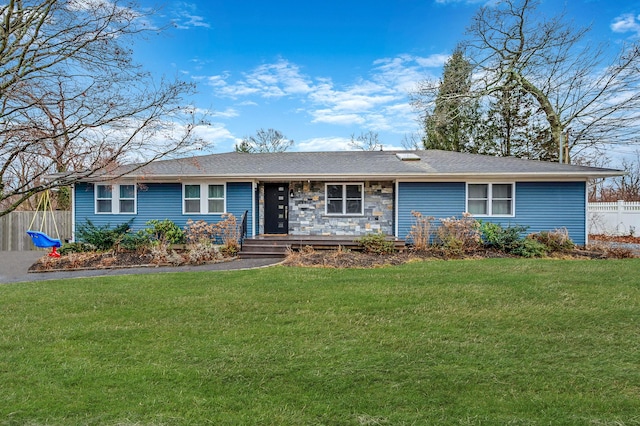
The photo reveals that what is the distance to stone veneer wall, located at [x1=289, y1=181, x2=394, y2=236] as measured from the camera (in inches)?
519

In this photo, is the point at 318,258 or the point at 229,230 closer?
the point at 318,258

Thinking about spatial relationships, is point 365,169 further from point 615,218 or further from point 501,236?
point 615,218

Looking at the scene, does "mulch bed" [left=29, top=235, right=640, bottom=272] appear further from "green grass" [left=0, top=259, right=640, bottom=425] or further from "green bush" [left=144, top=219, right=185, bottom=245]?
"green grass" [left=0, top=259, right=640, bottom=425]

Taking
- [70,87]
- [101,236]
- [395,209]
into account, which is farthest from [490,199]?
[101,236]

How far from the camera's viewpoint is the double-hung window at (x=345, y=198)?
13250 millimetres

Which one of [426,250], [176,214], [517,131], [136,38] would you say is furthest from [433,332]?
[517,131]

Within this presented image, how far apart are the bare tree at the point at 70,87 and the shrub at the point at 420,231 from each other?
358 inches

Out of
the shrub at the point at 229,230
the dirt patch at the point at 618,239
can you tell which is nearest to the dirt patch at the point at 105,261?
the shrub at the point at 229,230

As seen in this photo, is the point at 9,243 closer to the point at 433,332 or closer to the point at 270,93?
the point at 270,93

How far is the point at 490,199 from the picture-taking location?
1234 cm

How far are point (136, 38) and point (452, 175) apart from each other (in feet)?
33.3

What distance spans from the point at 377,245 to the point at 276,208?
429 cm

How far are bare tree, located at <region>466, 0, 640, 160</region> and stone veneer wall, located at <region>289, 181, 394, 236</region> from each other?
1293 cm

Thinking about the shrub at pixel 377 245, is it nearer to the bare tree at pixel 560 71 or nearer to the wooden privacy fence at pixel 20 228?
the wooden privacy fence at pixel 20 228
